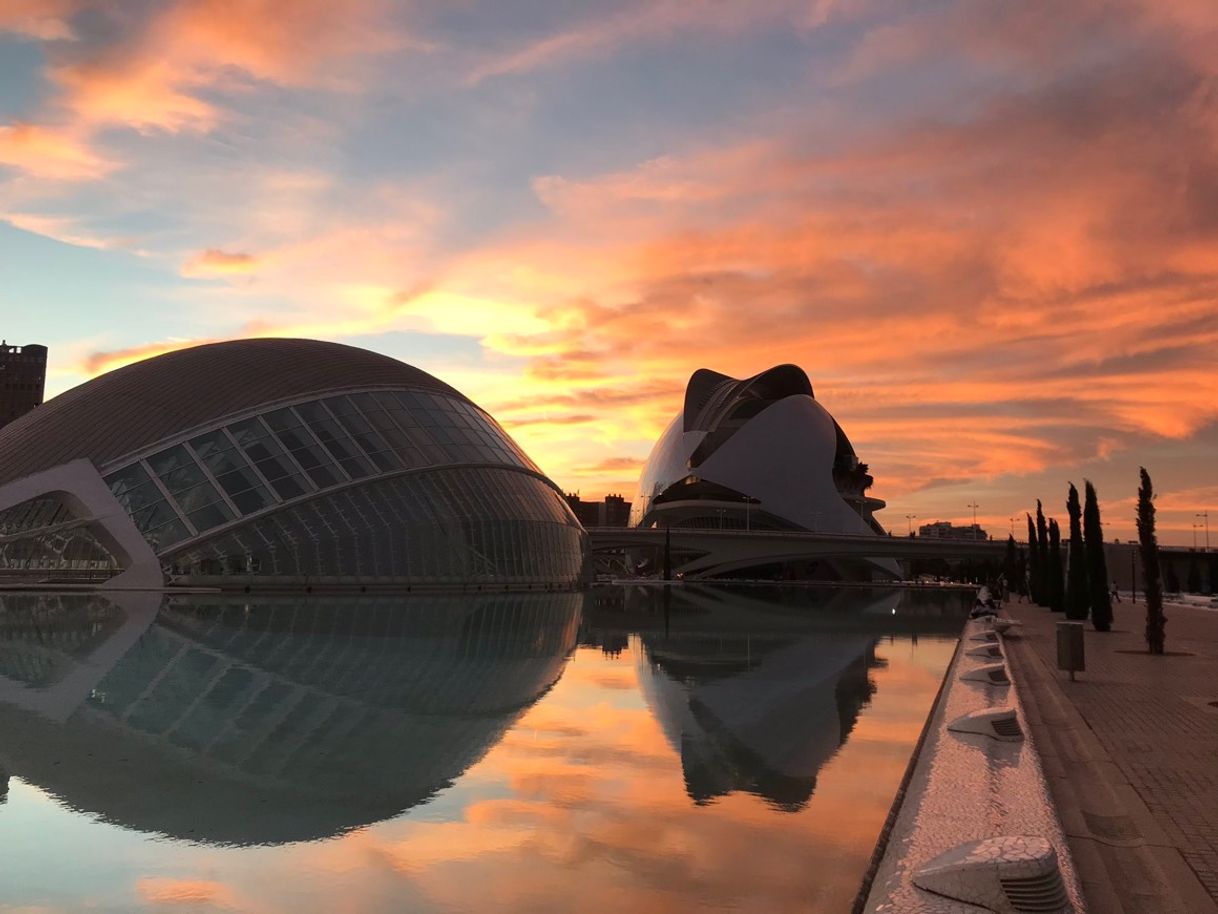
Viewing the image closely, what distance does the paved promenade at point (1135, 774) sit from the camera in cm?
532

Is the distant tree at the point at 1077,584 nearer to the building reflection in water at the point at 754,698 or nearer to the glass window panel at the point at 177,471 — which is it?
the building reflection in water at the point at 754,698

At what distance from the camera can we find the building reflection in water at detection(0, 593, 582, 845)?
7195 mm

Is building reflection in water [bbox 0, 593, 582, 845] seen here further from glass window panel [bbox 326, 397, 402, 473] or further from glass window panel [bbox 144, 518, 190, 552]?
glass window panel [bbox 326, 397, 402, 473]

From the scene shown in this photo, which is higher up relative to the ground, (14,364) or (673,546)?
(14,364)

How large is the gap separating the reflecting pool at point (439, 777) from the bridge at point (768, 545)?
69971mm

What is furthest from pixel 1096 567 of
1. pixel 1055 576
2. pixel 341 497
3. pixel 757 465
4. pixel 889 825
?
pixel 757 465

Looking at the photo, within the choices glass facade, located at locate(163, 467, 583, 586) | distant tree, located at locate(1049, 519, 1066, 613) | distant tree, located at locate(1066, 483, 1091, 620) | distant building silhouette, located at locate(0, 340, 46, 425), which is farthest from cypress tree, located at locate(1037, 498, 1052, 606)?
distant building silhouette, located at locate(0, 340, 46, 425)

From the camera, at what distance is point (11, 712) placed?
10.6m

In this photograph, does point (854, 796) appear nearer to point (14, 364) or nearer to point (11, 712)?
point (11, 712)

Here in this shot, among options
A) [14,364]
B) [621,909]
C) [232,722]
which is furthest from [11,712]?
[14,364]

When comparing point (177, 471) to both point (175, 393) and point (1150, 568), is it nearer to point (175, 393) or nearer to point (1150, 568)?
point (175, 393)

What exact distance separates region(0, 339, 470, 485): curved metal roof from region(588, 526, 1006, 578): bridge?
3899 centimetres

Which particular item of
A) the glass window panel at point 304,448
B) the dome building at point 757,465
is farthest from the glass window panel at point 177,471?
the dome building at point 757,465

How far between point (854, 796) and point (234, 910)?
452 cm
